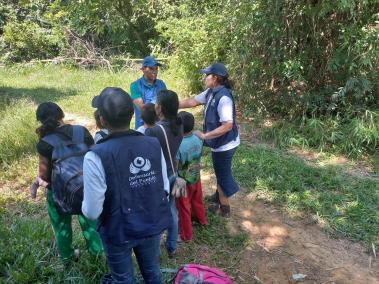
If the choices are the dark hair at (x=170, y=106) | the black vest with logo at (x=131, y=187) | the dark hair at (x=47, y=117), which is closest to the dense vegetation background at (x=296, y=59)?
the dark hair at (x=47, y=117)

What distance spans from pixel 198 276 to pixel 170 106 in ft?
4.35

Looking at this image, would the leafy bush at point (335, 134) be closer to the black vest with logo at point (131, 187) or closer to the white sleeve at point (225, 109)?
the white sleeve at point (225, 109)

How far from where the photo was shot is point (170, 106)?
318cm

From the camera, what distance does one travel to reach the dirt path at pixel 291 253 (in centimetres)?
368

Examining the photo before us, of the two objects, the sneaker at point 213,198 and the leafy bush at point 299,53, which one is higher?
the leafy bush at point 299,53

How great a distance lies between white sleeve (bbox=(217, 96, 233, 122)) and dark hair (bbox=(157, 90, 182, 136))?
2.52ft

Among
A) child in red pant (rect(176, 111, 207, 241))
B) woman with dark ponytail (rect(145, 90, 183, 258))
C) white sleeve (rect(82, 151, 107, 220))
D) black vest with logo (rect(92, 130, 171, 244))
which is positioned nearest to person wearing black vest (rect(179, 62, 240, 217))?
child in red pant (rect(176, 111, 207, 241))

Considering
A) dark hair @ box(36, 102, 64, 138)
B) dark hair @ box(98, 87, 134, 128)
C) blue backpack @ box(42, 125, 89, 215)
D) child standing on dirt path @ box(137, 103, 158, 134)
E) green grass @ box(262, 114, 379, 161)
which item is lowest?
green grass @ box(262, 114, 379, 161)

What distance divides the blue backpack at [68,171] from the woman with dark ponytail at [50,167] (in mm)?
40

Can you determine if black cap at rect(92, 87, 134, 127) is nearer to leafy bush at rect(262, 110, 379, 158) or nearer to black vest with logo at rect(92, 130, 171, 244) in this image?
black vest with logo at rect(92, 130, 171, 244)

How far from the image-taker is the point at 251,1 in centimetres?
726

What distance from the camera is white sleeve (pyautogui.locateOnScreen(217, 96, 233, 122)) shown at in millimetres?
3859

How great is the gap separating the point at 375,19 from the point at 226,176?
13.7 ft

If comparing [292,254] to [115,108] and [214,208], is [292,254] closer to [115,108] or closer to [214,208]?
[214,208]
